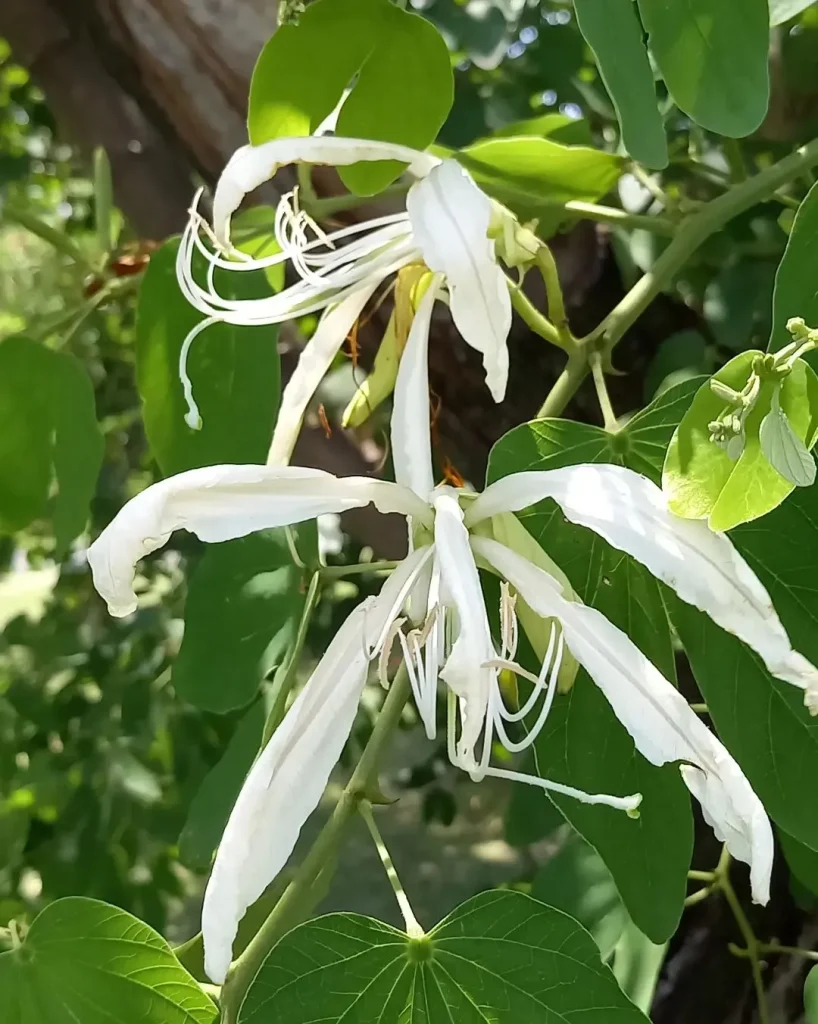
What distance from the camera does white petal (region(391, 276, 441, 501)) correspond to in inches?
12.8

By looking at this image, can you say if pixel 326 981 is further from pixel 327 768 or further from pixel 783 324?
pixel 783 324

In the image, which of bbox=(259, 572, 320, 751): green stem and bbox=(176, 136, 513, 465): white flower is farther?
bbox=(259, 572, 320, 751): green stem

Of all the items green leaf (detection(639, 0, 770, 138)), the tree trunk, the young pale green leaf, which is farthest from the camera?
the tree trunk

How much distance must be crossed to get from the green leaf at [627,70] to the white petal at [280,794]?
194 mm

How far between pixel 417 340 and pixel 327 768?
0.14 metres

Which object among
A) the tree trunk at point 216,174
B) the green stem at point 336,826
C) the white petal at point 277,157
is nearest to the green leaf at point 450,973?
the green stem at point 336,826

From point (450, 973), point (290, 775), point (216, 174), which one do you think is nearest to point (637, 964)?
point (450, 973)

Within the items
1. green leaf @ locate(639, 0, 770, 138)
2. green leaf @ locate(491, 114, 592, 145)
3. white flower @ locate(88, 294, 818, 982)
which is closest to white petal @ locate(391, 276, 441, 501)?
white flower @ locate(88, 294, 818, 982)

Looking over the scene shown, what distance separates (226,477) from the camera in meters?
0.28

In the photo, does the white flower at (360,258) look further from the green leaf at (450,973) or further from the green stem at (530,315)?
the green leaf at (450,973)

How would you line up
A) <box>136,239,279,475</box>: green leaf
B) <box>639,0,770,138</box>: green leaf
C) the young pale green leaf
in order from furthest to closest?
<box>136,239,279,475</box>: green leaf
<box>639,0,770,138</box>: green leaf
the young pale green leaf

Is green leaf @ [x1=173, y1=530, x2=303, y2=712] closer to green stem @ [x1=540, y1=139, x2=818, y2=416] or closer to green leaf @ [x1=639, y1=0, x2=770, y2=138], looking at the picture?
green stem @ [x1=540, y1=139, x2=818, y2=416]

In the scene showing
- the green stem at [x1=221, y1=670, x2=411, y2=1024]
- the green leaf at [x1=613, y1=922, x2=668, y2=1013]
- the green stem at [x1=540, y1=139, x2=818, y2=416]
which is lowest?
the green leaf at [x1=613, y1=922, x2=668, y2=1013]

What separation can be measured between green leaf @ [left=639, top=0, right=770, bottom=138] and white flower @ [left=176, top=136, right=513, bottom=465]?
0.25 ft
